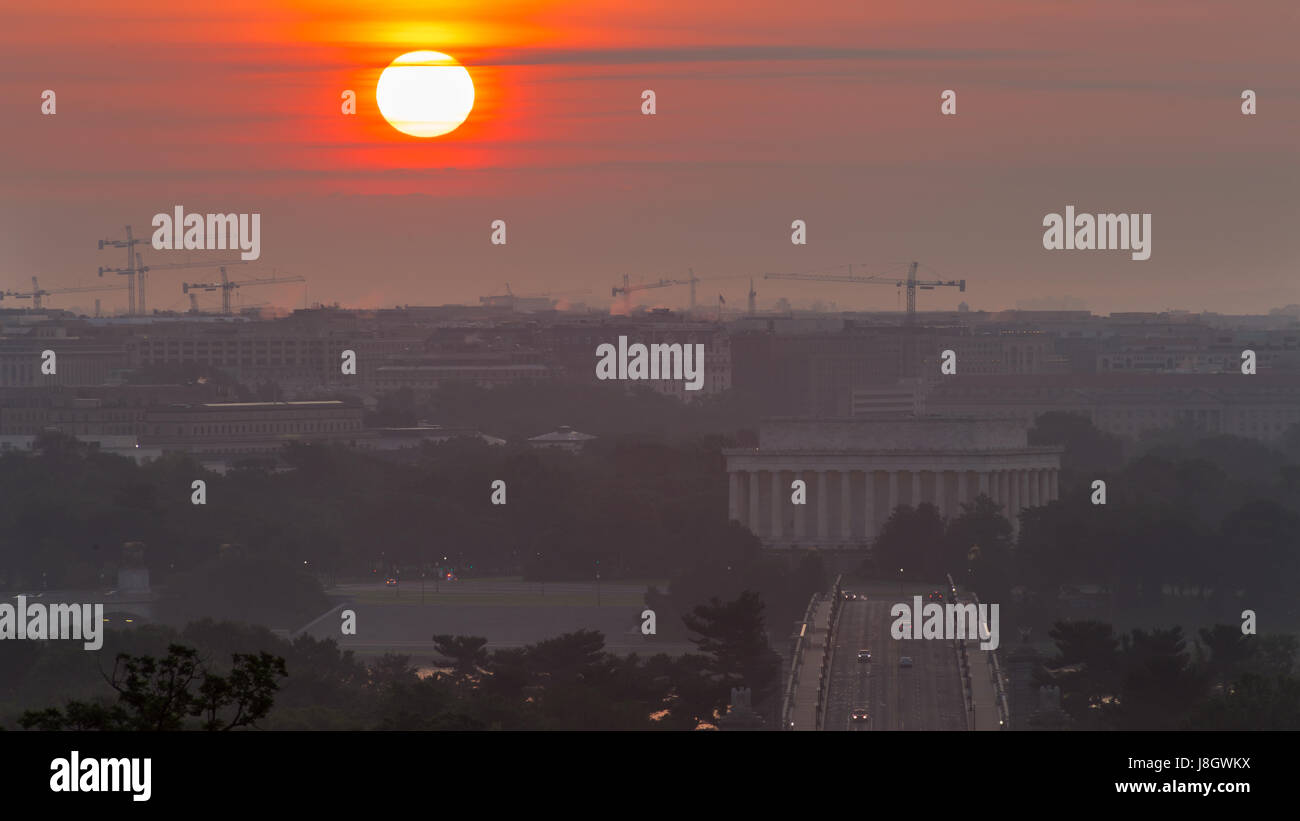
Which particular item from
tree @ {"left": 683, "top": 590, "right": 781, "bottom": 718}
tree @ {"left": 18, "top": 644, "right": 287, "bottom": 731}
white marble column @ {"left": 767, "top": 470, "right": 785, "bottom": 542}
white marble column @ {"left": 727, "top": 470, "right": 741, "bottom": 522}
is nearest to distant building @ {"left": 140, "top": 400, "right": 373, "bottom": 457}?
white marble column @ {"left": 727, "top": 470, "right": 741, "bottom": 522}

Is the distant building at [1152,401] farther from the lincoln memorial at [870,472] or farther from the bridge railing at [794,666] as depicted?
the bridge railing at [794,666]

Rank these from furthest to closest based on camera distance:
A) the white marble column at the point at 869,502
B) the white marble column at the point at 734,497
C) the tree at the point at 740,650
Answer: the white marble column at the point at 869,502 → the white marble column at the point at 734,497 → the tree at the point at 740,650

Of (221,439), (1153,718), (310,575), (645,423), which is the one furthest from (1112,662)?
(645,423)

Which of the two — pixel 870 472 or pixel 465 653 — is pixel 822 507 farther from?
pixel 465 653

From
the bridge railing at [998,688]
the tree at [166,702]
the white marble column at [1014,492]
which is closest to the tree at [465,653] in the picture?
the bridge railing at [998,688]

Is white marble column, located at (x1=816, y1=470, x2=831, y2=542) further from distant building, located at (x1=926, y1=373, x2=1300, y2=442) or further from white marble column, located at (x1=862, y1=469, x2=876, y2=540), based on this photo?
distant building, located at (x1=926, y1=373, x2=1300, y2=442)

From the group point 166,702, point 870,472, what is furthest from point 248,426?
point 166,702
